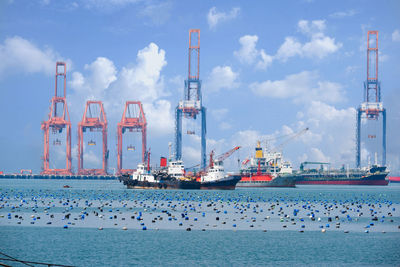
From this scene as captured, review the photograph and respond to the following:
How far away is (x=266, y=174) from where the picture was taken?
193000 millimetres

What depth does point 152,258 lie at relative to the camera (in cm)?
3566

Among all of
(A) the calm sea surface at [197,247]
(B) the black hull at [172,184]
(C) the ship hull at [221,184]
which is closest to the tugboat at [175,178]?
(B) the black hull at [172,184]

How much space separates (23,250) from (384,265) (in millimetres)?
21951

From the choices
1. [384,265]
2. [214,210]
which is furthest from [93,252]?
[214,210]

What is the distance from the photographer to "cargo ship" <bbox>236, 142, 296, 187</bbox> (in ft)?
576

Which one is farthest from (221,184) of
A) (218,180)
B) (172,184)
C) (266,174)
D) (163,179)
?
(266,174)

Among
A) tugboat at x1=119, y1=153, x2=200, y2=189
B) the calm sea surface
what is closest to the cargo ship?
tugboat at x1=119, y1=153, x2=200, y2=189

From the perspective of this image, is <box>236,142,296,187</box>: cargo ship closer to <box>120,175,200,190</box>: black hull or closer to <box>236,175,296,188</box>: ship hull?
<box>236,175,296,188</box>: ship hull

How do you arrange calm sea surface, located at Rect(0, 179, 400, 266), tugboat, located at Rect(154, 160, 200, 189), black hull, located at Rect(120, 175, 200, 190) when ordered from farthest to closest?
tugboat, located at Rect(154, 160, 200, 189), black hull, located at Rect(120, 175, 200, 190), calm sea surface, located at Rect(0, 179, 400, 266)

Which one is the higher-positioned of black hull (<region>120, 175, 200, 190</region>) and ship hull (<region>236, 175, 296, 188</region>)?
black hull (<region>120, 175, 200, 190</region>)

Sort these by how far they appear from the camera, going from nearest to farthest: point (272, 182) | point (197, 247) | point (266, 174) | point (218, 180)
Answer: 1. point (197, 247)
2. point (218, 180)
3. point (272, 182)
4. point (266, 174)

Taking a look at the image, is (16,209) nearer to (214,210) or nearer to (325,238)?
(214,210)

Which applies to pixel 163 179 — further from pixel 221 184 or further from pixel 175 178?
pixel 221 184

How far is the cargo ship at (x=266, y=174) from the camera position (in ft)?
576
